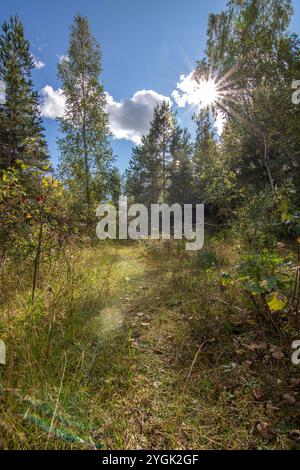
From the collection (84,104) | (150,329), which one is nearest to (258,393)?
(150,329)

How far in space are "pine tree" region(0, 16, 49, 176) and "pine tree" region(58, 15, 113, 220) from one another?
178 cm

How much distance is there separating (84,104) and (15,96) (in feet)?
11.2

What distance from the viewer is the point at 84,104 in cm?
1062

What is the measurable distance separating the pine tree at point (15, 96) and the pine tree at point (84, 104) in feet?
5.83

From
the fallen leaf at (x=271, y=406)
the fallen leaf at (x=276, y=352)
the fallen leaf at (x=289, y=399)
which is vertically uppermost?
the fallen leaf at (x=276, y=352)

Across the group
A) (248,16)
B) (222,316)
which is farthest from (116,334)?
(248,16)

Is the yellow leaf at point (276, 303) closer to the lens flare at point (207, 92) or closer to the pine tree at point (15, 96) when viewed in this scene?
the pine tree at point (15, 96)

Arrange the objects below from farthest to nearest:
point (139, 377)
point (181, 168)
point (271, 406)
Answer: point (181, 168)
point (139, 377)
point (271, 406)

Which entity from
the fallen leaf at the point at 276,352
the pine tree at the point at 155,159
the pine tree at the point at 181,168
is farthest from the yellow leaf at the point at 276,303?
the pine tree at the point at 155,159

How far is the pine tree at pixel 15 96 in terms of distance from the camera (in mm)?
10000

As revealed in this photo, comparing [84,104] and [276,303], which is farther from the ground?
[84,104]

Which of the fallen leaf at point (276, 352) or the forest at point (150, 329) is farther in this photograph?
the fallen leaf at point (276, 352)

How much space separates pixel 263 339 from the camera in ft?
7.26

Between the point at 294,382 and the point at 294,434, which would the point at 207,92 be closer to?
the point at 294,382
